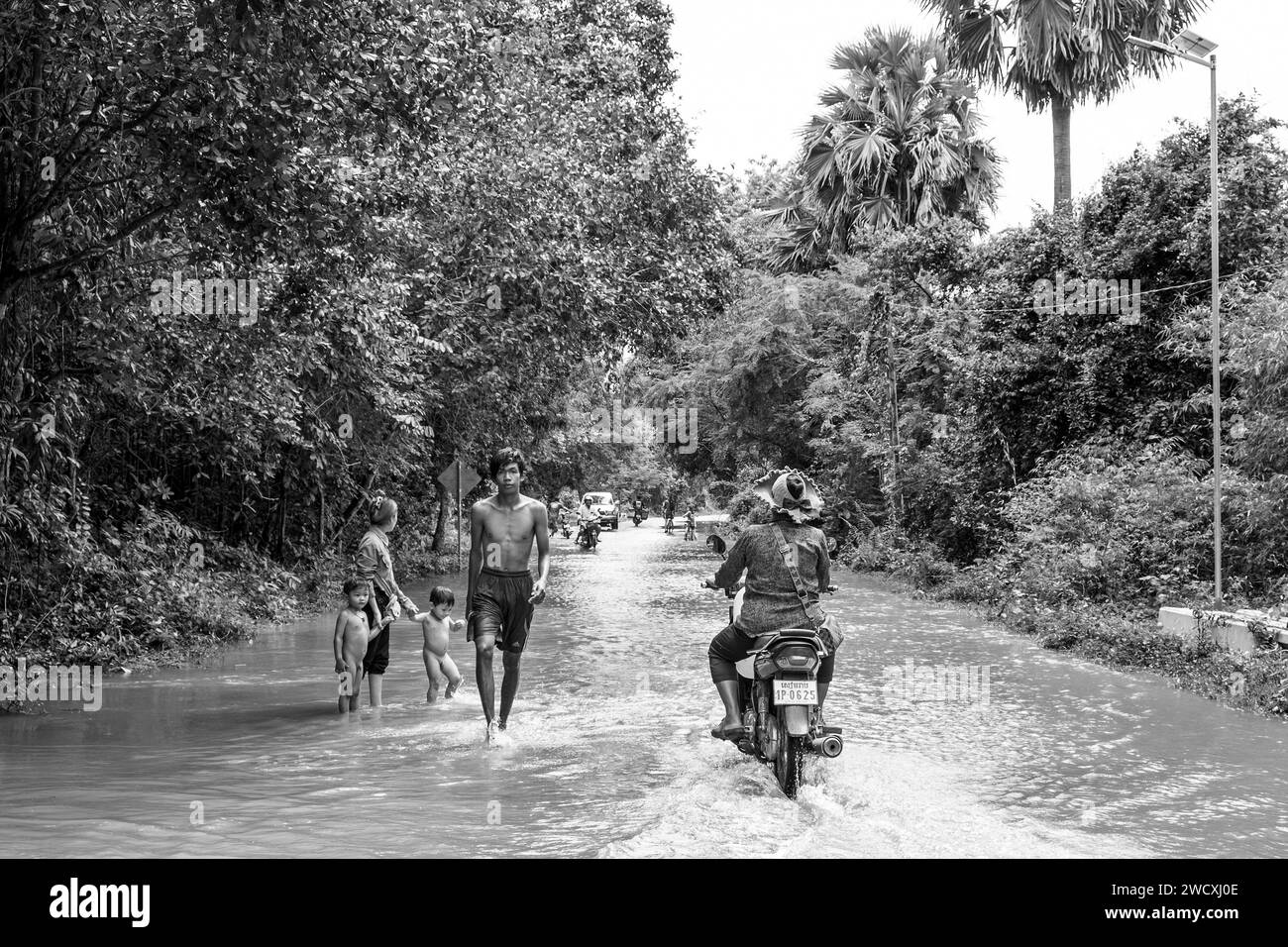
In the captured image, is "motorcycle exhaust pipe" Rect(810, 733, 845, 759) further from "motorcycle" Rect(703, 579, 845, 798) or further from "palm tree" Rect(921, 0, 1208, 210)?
"palm tree" Rect(921, 0, 1208, 210)

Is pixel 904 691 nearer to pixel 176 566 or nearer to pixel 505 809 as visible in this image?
pixel 505 809

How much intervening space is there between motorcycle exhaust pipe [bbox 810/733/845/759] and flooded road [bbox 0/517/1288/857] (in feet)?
0.90

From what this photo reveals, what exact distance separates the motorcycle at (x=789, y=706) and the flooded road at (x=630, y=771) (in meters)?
0.21

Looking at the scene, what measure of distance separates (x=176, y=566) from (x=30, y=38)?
283 inches

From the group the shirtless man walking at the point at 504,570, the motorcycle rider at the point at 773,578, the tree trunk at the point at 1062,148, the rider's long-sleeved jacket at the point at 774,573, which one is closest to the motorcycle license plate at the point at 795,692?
the motorcycle rider at the point at 773,578

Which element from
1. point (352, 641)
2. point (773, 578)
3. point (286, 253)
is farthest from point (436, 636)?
point (773, 578)

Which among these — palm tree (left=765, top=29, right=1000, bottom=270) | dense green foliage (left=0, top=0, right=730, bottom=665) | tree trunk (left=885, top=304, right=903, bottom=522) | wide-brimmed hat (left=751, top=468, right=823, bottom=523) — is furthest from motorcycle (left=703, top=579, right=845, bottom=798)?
palm tree (left=765, top=29, right=1000, bottom=270)

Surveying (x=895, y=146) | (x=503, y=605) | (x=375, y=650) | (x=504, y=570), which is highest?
(x=895, y=146)

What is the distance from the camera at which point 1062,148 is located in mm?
26391

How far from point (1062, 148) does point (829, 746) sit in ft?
73.5

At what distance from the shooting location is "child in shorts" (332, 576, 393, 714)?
10.1 meters

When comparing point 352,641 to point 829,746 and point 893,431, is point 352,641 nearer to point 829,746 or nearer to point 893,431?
point 829,746
